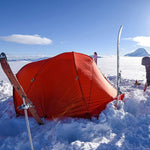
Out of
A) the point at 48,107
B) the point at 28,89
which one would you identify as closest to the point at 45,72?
the point at 28,89

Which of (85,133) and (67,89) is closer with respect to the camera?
(85,133)

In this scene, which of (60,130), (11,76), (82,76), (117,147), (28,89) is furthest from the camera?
(28,89)

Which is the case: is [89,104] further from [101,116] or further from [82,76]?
[82,76]

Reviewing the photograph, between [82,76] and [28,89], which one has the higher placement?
[82,76]

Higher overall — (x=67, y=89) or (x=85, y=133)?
(x=67, y=89)

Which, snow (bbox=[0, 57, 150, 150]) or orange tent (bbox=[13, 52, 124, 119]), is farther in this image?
orange tent (bbox=[13, 52, 124, 119])

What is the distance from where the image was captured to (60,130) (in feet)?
9.91

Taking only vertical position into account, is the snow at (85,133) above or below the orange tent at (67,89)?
below

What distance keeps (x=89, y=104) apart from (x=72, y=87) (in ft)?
2.37

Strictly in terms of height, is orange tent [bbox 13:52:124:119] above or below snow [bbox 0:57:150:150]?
above

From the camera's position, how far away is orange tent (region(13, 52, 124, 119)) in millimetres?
3691

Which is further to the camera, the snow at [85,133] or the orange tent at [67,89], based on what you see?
the orange tent at [67,89]

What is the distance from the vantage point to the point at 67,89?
384 centimetres

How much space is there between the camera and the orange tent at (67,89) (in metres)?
3.69
